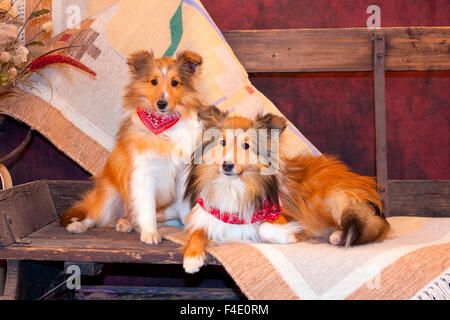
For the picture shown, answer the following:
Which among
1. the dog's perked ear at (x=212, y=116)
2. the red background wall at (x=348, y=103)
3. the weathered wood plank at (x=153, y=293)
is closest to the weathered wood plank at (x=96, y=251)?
the dog's perked ear at (x=212, y=116)

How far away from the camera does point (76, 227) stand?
220cm

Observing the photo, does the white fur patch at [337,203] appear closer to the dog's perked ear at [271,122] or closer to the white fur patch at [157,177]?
the dog's perked ear at [271,122]

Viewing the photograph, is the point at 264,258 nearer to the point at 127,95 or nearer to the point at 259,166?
the point at 259,166

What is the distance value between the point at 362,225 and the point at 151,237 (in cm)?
99

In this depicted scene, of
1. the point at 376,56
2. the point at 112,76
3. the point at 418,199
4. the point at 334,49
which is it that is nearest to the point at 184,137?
the point at 112,76

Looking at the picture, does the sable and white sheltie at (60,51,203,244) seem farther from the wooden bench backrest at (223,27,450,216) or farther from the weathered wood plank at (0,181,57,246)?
the wooden bench backrest at (223,27,450,216)

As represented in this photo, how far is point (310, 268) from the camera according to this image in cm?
169

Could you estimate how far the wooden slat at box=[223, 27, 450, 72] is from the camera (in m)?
2.66

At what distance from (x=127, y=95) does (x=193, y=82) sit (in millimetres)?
369

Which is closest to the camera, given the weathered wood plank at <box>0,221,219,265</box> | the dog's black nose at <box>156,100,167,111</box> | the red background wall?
the weathered wood plank at <box>0,221,219,265</box>

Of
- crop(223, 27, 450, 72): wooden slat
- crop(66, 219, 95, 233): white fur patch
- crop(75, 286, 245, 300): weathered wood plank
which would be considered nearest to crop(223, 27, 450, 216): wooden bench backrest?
crop(223, 27, 450, 72): wooden slat

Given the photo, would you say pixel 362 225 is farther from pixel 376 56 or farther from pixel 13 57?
pixel 13 57

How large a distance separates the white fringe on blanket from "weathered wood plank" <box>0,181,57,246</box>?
71.5 inches
